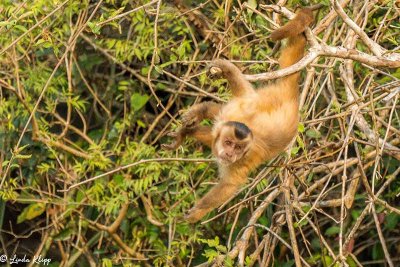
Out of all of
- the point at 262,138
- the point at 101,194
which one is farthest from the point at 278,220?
the point at 101,194

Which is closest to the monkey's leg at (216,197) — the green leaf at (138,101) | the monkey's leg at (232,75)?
the monkey's leg at (232,75)

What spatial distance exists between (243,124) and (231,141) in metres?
0.13

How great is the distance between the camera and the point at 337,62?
6.17 m

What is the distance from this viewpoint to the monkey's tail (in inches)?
188

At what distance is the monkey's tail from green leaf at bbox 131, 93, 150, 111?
2.18 meters

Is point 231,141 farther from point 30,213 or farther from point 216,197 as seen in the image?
point 30,213

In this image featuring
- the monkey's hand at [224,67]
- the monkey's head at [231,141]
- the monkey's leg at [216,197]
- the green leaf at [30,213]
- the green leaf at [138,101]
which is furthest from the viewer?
the green leaf at [30,213]

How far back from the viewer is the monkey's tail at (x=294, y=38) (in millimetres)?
4773

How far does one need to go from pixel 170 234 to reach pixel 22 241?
2.12 m

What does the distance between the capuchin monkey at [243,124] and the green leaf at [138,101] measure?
175 centimetres

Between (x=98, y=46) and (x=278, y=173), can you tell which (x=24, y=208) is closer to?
(x=98, y=46)

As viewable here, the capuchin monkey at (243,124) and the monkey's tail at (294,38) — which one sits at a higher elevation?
the monkey's tail at (294,38)

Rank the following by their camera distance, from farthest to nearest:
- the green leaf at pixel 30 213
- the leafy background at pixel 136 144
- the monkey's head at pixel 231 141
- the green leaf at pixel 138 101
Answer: the green leaf at pixel 30 213, the green leaf at pixel 138 101, the leafy background at pixel 136 144, the monkey's head at pixel 231 141

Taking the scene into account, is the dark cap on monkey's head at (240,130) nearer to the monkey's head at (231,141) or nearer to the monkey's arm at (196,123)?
the monkey's head at (231,141)
